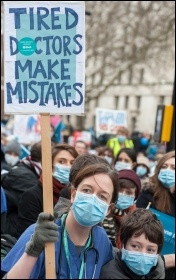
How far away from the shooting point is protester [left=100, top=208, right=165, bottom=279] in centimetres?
239

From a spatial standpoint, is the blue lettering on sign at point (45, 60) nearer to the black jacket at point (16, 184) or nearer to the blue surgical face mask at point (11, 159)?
the black jacket at point (16, 184)

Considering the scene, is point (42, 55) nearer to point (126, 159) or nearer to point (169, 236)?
point (169, 236)

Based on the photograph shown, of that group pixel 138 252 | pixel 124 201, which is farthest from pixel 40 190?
pixel 138 252

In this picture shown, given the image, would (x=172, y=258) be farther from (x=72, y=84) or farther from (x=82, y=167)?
(x=72, y=84)

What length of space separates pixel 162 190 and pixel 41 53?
2.30m

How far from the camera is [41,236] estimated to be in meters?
2.04

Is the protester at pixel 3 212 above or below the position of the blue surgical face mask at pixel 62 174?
below

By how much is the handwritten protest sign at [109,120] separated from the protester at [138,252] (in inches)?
458

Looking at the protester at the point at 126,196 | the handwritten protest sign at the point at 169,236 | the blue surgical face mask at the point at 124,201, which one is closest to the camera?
the protester at the point at 126,196

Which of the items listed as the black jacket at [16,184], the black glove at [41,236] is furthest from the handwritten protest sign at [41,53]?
the black jacket at [16,184]

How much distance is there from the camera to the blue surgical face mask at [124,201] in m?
3.80

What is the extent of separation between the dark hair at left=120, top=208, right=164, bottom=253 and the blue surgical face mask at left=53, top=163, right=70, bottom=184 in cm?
142

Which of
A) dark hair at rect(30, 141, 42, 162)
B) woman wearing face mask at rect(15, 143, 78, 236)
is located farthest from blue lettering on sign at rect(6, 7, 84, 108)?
dark hair at rect(30, 141, 42, 162)

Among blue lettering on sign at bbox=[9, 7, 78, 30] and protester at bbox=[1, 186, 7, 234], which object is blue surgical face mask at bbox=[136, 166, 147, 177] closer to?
protester at bbox=[1, 186, 7, 234]
